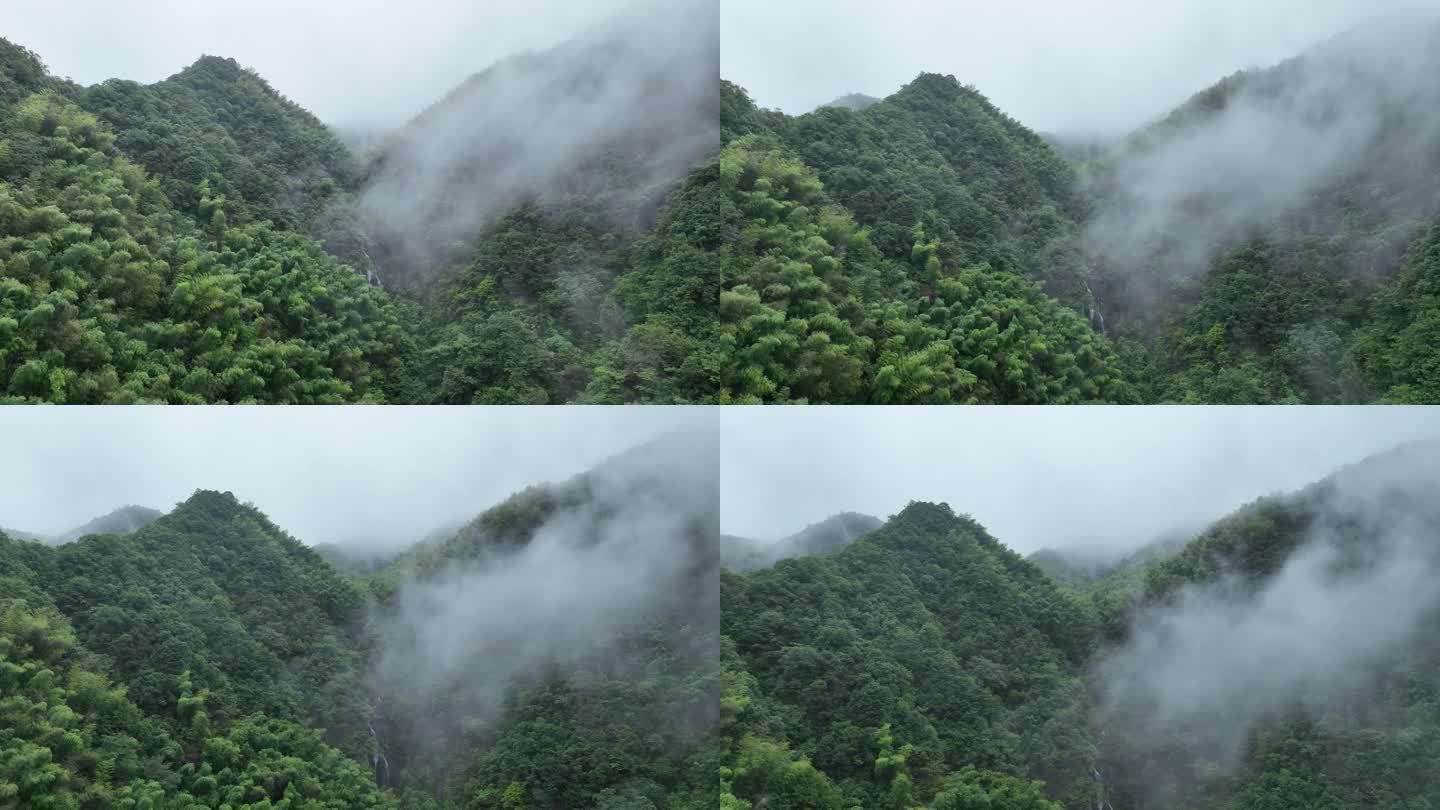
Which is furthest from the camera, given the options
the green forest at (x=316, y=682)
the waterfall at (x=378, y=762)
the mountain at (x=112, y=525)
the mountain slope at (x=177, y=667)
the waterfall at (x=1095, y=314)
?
the waterfall at (x=1095, y=314)

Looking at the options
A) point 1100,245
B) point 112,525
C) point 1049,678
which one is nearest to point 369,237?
point 112,525

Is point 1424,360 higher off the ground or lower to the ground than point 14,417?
lower

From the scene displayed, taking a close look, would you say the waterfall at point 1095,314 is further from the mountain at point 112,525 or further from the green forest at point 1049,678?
the mountain at point 112,525

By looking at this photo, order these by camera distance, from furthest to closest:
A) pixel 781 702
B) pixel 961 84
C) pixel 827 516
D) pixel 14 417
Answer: pixel 961 84 → pixel 827 516 → pixel 781 702 → pixel 14 417

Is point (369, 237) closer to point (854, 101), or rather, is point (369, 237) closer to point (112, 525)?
point (112, 525)

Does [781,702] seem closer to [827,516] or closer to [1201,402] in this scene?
[827,516]

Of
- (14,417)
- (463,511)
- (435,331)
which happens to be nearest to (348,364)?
(435,331)

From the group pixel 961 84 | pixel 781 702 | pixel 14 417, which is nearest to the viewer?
pixel 14 417

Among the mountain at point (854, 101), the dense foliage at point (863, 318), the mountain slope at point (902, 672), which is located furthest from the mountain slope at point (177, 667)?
the mountain at point (854, 101)
